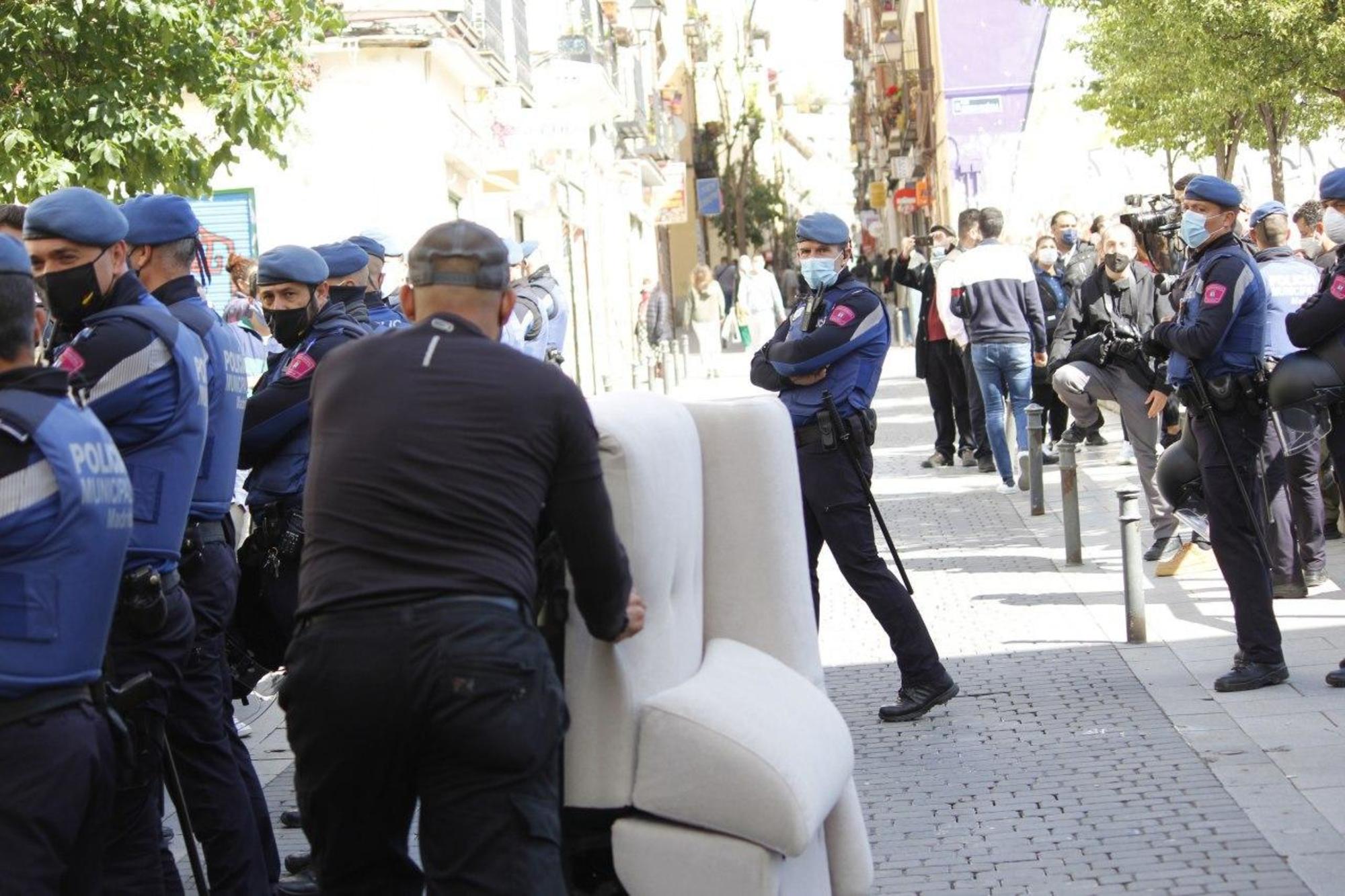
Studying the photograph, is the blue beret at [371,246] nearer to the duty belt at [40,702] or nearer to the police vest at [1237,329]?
the police vest at [1237,329]

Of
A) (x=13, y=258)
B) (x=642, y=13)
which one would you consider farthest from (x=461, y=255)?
(x=642, y=13)

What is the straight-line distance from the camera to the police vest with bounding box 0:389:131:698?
149 inches

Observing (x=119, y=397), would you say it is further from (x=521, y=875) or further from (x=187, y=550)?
(x=521, y=875)

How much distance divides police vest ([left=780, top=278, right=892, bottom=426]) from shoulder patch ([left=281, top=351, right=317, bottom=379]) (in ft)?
7.06

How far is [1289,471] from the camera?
9.84m

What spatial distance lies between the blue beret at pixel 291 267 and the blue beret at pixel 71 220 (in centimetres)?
169

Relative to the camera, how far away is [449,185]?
2380 centimetres

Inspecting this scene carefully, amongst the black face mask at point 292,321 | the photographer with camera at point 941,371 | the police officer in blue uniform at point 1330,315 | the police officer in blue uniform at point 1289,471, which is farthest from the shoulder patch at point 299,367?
the photographer with camera at point 941,371

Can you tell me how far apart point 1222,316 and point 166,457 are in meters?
4.54

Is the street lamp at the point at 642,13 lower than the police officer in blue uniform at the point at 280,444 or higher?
higher

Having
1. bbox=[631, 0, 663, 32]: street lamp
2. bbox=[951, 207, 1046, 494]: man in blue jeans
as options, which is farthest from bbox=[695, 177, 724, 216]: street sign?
bbox=[951, 207, 1046, 494]: man in blue jeans

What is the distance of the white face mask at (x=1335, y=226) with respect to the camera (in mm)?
7695

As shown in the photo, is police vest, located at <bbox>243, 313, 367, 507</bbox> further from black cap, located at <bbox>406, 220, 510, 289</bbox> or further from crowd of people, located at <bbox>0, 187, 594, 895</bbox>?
black cap, located at <bbox>406, 220, 510, 289</bbox>

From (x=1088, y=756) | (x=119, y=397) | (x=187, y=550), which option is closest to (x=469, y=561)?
(x=119, y=397)
